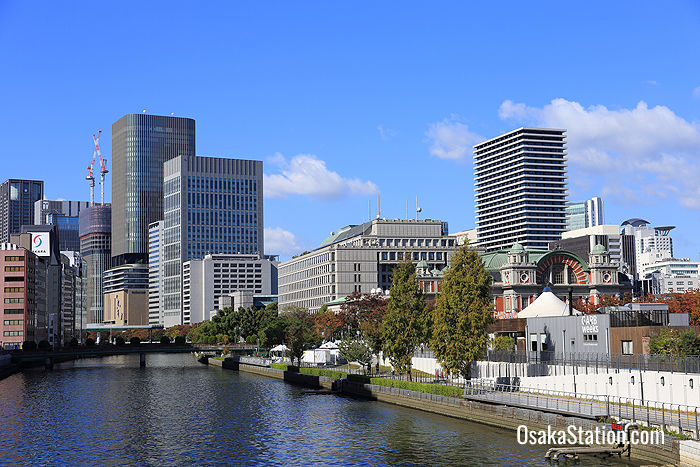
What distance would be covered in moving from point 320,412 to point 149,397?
34.9 meters

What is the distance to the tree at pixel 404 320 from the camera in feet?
357

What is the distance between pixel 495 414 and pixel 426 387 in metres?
16.0

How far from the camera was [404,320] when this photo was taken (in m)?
110

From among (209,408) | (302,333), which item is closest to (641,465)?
(209,408)

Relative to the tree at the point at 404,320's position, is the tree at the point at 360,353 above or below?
below

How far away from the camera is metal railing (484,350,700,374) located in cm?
6974

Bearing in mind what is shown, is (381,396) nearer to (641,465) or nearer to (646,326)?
(646,326)

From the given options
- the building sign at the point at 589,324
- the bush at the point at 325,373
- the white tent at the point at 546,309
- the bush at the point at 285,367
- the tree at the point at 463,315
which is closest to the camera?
the building sign at the point at 589,324

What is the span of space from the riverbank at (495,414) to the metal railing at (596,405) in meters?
1.11

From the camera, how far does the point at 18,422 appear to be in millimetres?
88625

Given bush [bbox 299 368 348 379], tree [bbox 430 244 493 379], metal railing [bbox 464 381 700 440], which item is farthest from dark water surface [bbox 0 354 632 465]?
tree [bbox 430 244 493 379]

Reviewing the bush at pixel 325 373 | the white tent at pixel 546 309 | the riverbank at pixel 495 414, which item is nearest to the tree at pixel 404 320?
the riverbank at pixel 495 414

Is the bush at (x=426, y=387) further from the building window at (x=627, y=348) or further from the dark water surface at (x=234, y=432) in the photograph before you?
the building window at (x=627, y=348)

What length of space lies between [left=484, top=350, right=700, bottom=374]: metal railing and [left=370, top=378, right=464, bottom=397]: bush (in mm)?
11214
